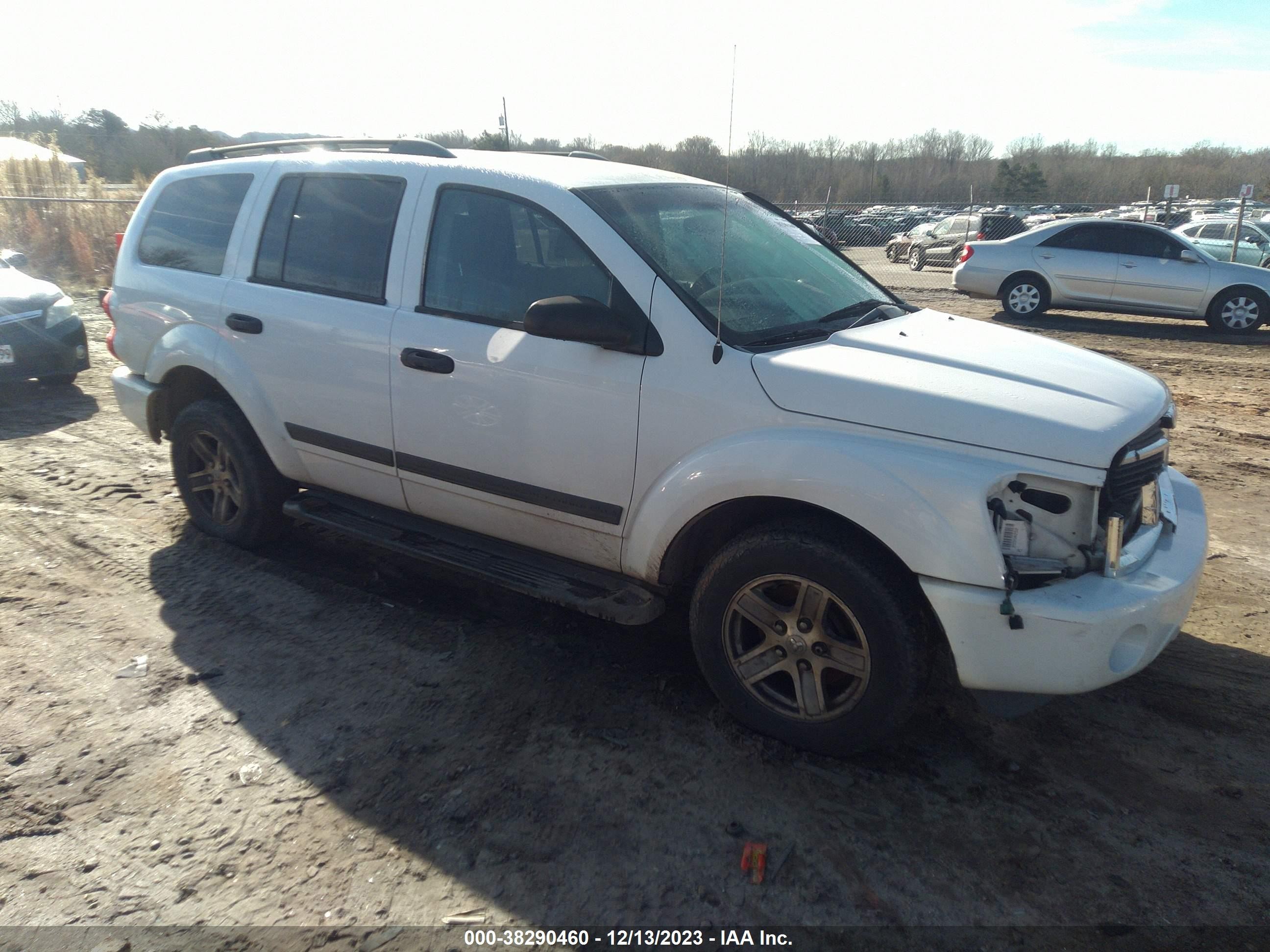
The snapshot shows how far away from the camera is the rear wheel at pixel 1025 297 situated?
554 inches

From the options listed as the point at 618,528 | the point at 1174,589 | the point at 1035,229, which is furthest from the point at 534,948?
the point at 1035,229

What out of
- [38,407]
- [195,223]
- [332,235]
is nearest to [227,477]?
[195,223]

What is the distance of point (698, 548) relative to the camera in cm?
344

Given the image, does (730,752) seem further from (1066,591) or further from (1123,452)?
(1123,452)

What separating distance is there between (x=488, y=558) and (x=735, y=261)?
1.62 metres

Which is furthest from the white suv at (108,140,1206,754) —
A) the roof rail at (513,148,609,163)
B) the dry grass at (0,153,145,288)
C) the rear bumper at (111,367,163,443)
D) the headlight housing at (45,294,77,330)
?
the dry grass at (0,153,145,288)

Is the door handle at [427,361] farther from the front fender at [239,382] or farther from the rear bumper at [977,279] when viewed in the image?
the rear bumper at [977,279]

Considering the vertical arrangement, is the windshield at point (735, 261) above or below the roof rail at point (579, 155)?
below

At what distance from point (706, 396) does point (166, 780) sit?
2.29 metres

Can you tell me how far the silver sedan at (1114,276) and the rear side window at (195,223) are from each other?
12645 mm

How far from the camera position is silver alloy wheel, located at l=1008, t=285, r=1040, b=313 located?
1413 centimetres

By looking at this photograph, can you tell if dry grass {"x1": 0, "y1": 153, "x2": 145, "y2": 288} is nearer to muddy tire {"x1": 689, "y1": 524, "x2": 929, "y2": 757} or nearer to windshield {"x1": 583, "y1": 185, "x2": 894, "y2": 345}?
windshield {"x1": 583, "y1": 185, "x2": 894, "y2": 345}

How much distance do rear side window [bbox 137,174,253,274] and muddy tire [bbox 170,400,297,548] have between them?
2.48ft

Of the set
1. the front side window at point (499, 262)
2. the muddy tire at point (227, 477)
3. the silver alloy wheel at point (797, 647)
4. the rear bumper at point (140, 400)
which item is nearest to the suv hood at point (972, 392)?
the silver alloy wheel at point (797, 647)
